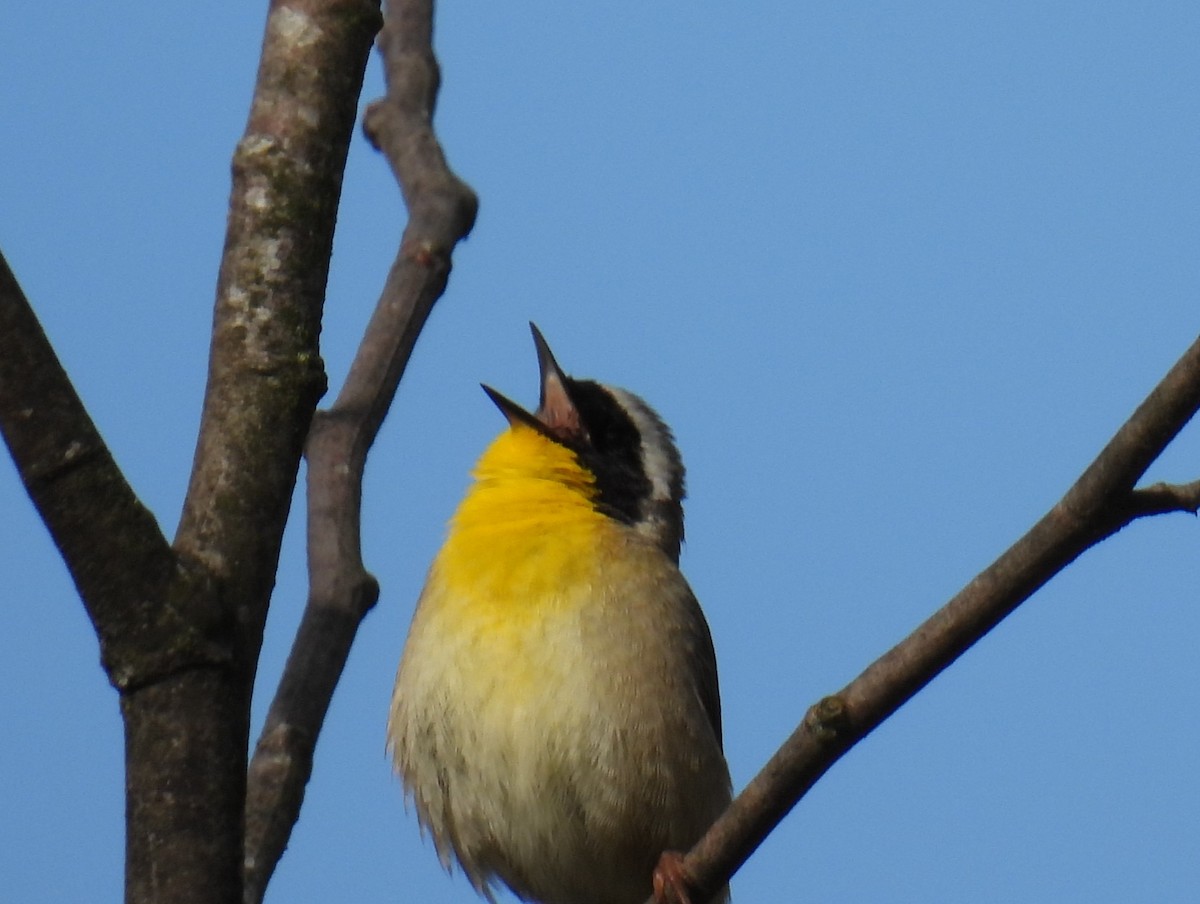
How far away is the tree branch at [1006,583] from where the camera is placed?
2447 millimetres

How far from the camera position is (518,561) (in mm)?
4891

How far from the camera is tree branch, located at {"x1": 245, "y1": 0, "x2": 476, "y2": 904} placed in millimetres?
3992

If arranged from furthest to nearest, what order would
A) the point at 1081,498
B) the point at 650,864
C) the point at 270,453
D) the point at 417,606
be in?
the point at 417,606
the point at 650,864
the point at 270,453
the point at 1081,498

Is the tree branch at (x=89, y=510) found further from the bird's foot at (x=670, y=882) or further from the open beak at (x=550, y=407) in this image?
the open beak at (x=550, y=407)

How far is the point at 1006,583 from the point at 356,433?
252 centimetres

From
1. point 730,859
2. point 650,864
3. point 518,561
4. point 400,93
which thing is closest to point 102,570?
point 730,859

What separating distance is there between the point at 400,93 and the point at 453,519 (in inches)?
56.5

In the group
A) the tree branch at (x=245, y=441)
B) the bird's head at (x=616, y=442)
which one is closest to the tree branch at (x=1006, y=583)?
the tree branch at (x=245, y=441)

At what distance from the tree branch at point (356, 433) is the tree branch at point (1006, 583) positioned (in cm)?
156

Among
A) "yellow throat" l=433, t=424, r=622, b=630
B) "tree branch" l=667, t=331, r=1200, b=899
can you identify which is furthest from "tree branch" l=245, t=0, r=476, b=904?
"tree branch" l=667, t=331, r=1200, b=899

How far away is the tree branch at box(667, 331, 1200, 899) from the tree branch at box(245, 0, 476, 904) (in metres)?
1.56

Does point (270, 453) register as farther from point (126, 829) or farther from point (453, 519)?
point (453, 519)

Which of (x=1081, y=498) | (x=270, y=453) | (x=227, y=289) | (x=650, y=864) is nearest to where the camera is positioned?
(x=1081, y=498)

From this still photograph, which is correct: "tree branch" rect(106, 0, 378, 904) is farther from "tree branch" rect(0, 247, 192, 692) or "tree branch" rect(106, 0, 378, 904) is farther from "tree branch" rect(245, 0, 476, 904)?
"tree branch" rect(245, 0, 476, 904)
